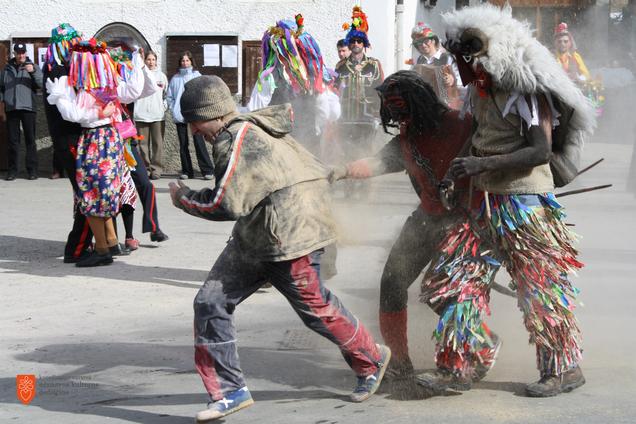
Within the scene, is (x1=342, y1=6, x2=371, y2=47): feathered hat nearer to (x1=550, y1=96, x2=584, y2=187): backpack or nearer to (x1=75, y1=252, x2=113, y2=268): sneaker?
(x1=75, y1=252, x2=113, y2=268): sneaker

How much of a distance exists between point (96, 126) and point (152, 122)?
6.53m

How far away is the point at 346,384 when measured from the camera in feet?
17.3

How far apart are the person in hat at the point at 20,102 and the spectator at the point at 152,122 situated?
4.56ft

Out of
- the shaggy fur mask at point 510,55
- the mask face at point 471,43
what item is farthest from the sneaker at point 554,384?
the mask face at point 471,43

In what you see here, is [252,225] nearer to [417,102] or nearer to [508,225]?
[417,102]

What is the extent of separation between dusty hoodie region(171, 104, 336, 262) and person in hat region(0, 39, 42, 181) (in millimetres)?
10464

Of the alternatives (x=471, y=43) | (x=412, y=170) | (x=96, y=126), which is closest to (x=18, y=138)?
(x=96, y=126)

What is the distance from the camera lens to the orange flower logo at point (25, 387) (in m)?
5.22

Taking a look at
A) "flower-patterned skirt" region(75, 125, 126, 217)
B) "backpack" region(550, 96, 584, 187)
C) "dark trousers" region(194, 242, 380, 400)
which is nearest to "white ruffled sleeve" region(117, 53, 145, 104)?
"flower-patterned skirt" region(75, 125, 126, 217)

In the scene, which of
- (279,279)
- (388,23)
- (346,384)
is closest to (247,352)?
(346,384)

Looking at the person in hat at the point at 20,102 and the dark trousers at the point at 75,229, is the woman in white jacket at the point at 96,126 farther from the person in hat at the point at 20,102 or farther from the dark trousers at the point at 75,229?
the person in hat at the point at 20,102

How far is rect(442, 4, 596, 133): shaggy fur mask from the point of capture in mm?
4742

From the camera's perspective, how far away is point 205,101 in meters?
4.66

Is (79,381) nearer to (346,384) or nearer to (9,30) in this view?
(346,384)
